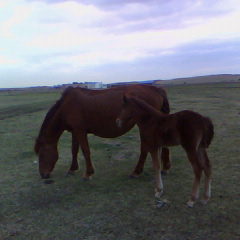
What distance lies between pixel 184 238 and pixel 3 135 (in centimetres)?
1041

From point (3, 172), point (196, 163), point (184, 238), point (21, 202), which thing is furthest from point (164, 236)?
point (3, 172)

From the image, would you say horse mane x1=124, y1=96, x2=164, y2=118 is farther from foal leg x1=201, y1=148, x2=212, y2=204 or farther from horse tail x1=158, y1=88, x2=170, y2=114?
horse tail x1=158, y1=88, x2=170, y2=114

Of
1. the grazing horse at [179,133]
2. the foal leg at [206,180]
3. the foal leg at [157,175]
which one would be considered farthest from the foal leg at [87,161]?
the foal leg at [206,180]

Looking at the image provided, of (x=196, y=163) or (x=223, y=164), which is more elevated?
(x=196, y=163)

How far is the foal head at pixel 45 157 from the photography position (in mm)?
7387

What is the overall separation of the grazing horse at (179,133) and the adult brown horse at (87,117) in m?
0.81

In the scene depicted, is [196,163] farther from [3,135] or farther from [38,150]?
[3,135]

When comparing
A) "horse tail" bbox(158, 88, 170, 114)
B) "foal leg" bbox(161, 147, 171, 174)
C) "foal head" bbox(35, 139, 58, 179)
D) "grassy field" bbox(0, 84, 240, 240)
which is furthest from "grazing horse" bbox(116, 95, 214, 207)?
"foal head" bbox(35, 139, 58, 179)

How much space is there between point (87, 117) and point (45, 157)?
1.28m

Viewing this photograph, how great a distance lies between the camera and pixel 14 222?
538cm

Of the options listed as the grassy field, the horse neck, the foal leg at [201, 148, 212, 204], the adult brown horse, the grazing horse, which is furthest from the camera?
the horse neck

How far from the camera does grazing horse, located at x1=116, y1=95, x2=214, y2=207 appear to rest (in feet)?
18.0

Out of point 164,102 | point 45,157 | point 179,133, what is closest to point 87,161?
point 45,157

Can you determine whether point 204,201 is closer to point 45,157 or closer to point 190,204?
point 190,204
